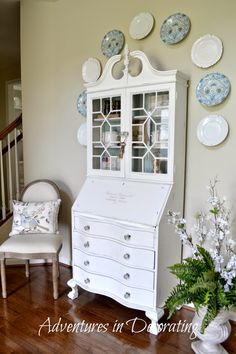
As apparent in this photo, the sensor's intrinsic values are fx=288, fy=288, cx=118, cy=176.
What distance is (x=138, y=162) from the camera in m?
2.18

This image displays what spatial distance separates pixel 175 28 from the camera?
7.09 ft

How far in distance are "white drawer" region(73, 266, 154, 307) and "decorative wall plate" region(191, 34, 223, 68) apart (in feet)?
5.42

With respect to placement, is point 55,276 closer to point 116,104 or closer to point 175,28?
point 116,104

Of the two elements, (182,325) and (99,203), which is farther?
(99,203)

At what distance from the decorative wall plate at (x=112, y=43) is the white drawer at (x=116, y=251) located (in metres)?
1.59

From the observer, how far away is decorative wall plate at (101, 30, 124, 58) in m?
2.47

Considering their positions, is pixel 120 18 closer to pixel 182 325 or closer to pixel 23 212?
pixel 23 212

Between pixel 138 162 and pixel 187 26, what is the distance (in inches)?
41.6

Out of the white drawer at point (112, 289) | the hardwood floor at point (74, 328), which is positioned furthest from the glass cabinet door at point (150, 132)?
the hardwood floor at point (74, 328)

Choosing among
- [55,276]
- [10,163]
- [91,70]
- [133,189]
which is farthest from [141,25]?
[55,276]

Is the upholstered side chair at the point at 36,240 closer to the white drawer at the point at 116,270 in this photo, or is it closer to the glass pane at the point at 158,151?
the white drawer at the point at 116,270

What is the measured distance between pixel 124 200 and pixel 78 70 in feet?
4.73

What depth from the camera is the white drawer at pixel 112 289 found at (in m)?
1.97

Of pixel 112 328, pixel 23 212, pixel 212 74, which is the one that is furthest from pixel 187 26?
pixel 112 328
